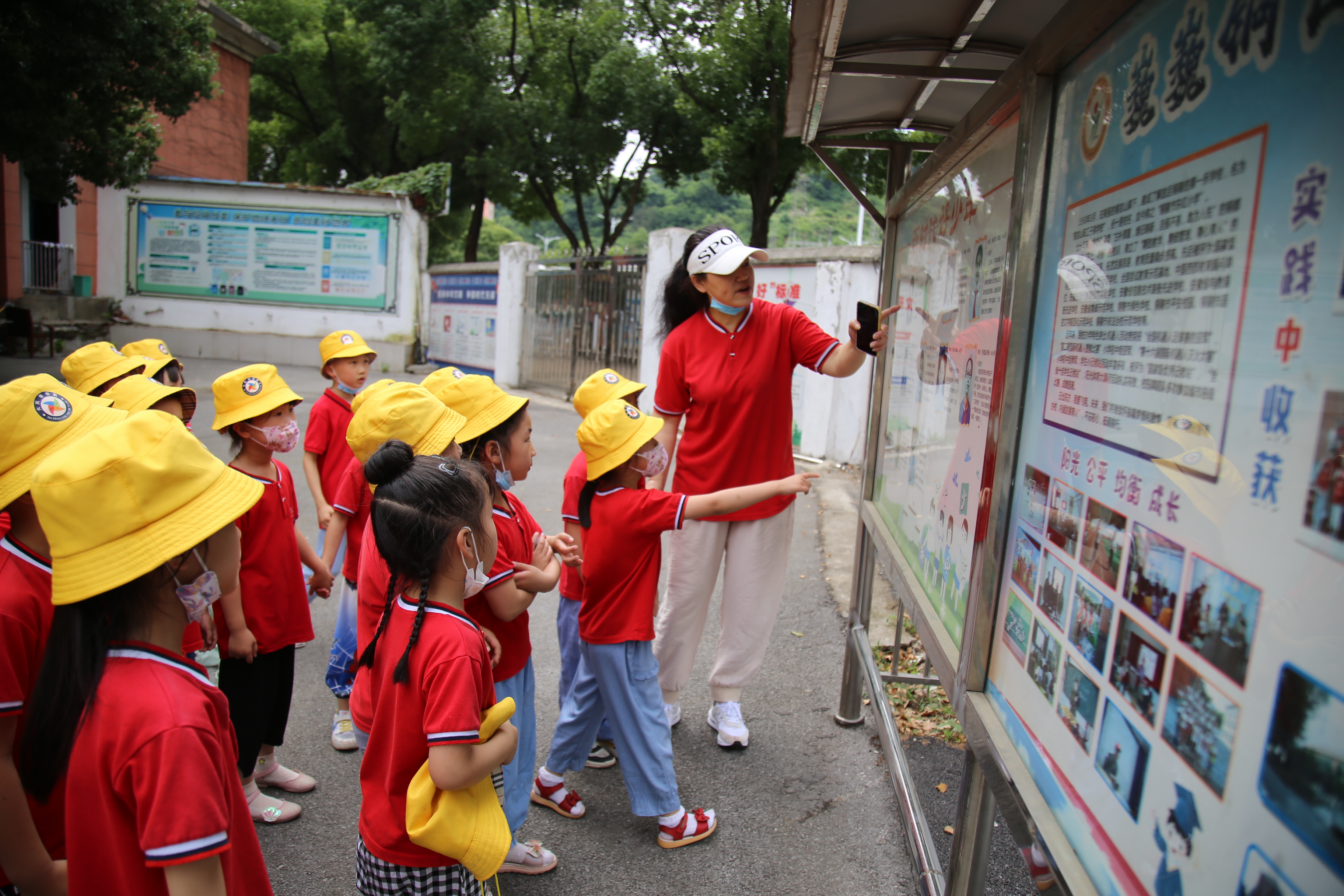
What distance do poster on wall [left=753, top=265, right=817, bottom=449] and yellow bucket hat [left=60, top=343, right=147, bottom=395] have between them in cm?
566

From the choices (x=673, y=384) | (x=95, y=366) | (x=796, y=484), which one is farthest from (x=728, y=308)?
(x=95, y=366)

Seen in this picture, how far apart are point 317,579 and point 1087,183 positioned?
8.10 feet

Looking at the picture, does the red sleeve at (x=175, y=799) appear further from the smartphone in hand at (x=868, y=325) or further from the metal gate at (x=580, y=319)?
the metal gate at (x=580, y=319)

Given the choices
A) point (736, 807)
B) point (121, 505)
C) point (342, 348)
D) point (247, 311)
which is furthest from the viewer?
point (247, 311)

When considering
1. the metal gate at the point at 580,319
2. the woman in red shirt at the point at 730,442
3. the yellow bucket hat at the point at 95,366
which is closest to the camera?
the woman in red shirt at the point at 730,442

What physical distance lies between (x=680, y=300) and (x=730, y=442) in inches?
25.6

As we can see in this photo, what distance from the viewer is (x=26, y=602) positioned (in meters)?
1.51

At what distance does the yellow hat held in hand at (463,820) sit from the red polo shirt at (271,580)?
1.11 metres

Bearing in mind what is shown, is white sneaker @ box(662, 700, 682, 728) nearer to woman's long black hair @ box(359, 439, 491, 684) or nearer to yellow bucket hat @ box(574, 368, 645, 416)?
yellow bucket hat @ box(574, 368, 645, 416)

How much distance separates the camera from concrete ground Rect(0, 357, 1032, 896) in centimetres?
243

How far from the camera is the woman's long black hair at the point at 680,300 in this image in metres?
3.21

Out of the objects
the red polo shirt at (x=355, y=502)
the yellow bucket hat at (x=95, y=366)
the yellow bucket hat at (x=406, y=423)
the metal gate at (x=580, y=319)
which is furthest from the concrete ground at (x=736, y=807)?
the metal gate at (x=580, y=319)

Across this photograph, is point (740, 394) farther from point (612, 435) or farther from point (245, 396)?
point (245, 396)

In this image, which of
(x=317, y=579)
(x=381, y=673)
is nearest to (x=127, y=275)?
(x=317, y=579)
